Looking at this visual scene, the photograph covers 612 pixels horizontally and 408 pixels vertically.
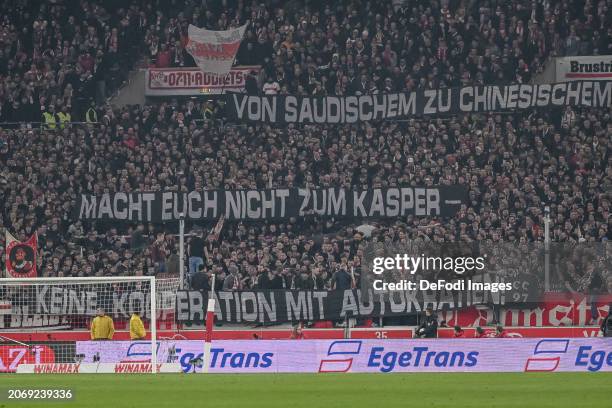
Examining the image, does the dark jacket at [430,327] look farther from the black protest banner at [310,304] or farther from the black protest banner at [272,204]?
the black protest banner at [272,204]

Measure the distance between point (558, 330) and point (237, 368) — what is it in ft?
24.6

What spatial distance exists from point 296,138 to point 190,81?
262 inches

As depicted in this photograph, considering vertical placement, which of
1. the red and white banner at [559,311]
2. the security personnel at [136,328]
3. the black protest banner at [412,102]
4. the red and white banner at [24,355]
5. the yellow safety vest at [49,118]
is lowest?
the red and white banner at [24,355]

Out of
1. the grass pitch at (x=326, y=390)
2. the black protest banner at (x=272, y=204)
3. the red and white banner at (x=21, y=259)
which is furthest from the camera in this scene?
the black protest banner at (x=272, y=204)

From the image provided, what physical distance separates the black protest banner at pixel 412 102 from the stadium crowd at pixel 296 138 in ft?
1.35

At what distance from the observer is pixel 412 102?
3838 cm

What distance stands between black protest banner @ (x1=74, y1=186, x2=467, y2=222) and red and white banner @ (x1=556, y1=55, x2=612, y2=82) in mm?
7561

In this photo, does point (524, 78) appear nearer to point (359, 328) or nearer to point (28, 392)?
point (359, 328)

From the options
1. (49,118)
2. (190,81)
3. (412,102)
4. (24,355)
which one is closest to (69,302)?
(24,355)

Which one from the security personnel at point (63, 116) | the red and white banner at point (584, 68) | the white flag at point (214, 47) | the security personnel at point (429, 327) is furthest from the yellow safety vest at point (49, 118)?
the security personnel at point (429, 327)

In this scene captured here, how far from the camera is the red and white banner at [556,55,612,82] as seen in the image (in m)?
39.5

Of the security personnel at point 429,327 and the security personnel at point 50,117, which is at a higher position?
the security personnel at point 50,117

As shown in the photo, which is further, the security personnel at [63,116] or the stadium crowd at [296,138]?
the security personnel at [63,116]

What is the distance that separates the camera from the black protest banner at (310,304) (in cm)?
2925
